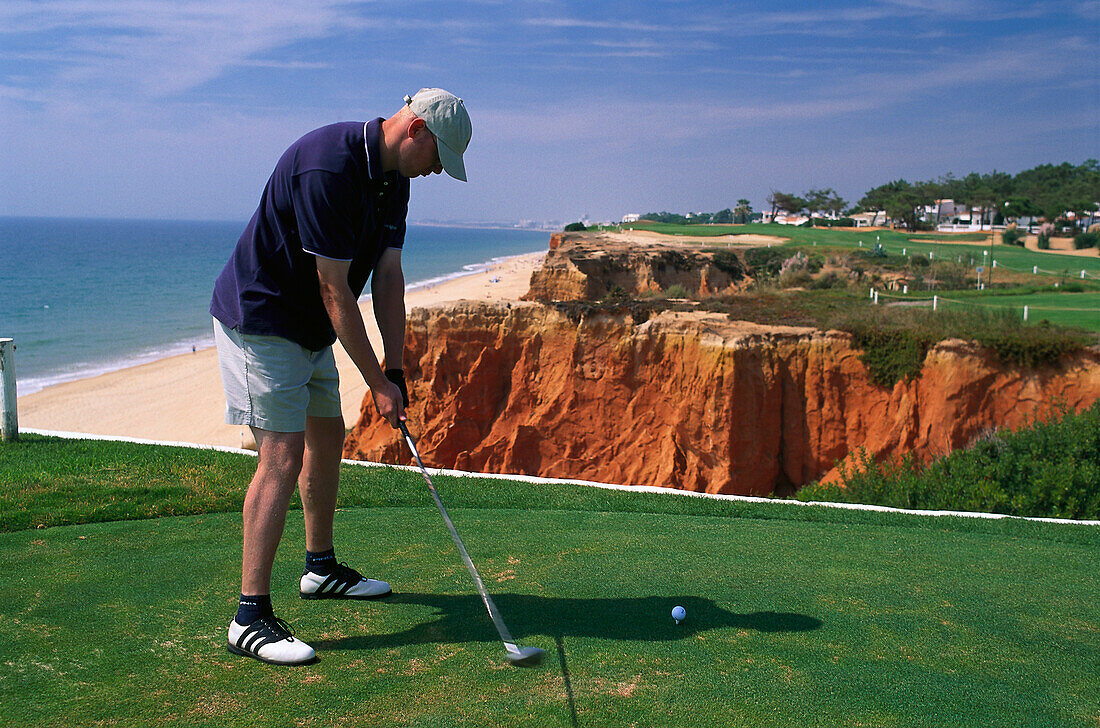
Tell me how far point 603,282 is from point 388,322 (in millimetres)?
20367

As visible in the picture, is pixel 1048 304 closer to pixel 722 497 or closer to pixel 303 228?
pixel 722 497

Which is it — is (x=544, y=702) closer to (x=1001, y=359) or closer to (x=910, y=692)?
(x=910, y=692)

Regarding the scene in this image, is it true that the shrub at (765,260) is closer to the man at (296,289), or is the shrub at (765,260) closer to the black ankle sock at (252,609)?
the man at (296,289)

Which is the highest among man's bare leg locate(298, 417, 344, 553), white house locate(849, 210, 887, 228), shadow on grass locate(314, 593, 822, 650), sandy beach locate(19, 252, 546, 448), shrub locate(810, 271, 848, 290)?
white house locate(849, 210, 887, 228)

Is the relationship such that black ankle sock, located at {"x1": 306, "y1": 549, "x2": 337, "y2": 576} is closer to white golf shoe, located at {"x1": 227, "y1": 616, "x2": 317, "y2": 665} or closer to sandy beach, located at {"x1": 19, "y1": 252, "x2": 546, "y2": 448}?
white golf shoe, located at {"x1": 227, "y1": 616, "x2": 317, "y2": 665}

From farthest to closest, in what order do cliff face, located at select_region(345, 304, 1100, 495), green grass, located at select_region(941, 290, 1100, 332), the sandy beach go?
the sandy beach
green grass, located at select_region(941, 290, 1100, 332)
cliff face, located at select_region(345, 304, 1100, 495)

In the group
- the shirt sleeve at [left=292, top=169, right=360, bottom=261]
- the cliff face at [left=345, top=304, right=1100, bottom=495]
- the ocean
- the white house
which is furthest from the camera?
the white house

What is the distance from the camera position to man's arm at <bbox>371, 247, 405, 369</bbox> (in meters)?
3.72

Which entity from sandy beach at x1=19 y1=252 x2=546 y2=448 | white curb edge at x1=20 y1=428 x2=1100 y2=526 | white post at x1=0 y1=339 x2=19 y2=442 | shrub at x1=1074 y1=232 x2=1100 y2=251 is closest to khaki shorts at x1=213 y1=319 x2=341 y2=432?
white curb edge at x1=20 y1=428 x2=1100 y2=526

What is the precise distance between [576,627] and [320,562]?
4.05 ft

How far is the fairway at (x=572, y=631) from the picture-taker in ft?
8.84

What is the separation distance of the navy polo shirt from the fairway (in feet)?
4.27

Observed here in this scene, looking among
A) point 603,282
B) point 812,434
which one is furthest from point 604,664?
point 603,282

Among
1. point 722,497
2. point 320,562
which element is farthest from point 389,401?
point 722,497
